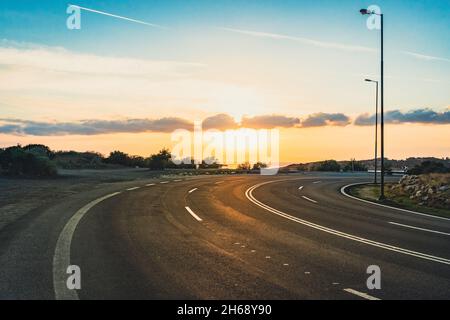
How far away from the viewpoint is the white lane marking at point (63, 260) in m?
7.07

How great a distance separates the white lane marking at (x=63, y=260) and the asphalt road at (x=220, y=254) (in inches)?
0.8

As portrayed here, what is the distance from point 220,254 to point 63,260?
3.22 m

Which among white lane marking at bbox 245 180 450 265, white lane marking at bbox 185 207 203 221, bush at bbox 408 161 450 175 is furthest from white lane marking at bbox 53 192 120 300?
bush at bbox 408 161 450 175

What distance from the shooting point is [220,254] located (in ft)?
33.1

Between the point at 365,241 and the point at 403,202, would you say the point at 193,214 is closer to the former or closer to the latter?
the point at 365,241

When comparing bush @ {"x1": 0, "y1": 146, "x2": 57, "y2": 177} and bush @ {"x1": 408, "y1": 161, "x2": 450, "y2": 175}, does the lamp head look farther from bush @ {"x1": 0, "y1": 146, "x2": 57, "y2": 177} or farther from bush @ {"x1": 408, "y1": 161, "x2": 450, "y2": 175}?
bush @ {"x1": 0, "y1": 146, "x2": 57, "y2": 177}

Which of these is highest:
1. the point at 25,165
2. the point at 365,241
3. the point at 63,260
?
the point at 25,165

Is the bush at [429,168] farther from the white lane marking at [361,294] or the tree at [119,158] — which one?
the tree at [119,158]

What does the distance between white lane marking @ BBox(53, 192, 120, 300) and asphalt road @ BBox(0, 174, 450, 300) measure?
19 mm

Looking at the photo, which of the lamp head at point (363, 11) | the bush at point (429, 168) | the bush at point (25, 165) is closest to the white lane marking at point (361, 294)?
the lamp head at point (363, 11)

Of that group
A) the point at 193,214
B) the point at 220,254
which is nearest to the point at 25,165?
the point at 193,214

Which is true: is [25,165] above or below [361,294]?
above

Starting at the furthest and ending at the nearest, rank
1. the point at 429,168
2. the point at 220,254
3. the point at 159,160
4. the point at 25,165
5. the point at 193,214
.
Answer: the point at 159,160 < the point at 429,168 < the point at 25,165 < the point at 193,214 < the point at 220,254

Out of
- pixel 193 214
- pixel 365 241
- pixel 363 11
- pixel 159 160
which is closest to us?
pixel 365 241
